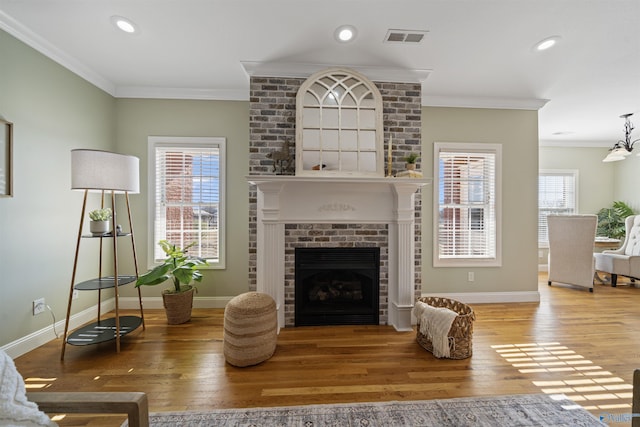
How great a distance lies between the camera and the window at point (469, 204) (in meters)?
3.87

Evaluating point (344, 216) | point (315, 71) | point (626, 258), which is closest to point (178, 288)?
point (344, 216)

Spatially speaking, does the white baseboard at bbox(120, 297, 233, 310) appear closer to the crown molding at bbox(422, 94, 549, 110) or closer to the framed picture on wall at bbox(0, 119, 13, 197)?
the framed picture on wall at bbox(0, 119, 13, 197)

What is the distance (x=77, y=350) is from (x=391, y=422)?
107 inches

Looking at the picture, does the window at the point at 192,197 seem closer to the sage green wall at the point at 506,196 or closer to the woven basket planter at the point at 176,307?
the woven basket planter at the point at 176,307

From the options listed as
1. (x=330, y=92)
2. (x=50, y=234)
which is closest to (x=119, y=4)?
(x=330, y=92)

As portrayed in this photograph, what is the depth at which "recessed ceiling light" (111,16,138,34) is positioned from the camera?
2359 mm

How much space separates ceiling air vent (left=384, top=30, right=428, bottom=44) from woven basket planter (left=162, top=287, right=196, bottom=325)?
129 inches

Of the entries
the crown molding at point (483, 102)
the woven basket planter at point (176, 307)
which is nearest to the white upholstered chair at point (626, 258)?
the crown molding at point (483, 102)

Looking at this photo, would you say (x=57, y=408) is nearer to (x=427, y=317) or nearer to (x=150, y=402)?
(x=150, y=402)

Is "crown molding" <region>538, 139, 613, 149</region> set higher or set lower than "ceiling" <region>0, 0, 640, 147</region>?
lower

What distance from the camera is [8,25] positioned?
2.32 m

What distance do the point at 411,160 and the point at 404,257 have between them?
1000 mm

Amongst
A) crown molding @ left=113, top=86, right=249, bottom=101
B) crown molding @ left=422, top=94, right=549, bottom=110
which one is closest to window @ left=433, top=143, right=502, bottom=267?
crown molding @ left=422, top=94, right=549, bottom=110

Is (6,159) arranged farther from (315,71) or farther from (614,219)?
(614,219)
